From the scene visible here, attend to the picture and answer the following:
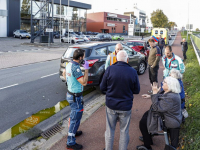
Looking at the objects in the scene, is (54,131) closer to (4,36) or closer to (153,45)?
(153,45)

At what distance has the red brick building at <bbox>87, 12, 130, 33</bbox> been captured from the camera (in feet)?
244

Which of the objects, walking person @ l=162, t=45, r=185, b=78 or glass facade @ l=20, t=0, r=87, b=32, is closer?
walking person @ l=162, t=45, r=185, b=78

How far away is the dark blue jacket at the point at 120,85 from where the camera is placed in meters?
3.23

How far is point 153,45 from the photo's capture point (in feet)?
22.6

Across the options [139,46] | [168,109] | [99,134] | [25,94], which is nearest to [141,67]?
[139,46]

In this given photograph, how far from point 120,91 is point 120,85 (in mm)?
97

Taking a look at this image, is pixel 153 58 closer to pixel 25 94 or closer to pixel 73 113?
pixel 73 113

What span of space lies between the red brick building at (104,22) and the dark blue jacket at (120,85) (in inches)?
2866

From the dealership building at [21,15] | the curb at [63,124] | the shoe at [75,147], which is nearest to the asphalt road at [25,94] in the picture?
the curb at [63,124]

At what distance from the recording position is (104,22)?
74.0 m

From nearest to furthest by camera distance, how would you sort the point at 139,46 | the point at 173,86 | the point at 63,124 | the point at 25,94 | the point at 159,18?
1. the point at 173,86
2. the point at 63,124
3. the point at 25,94
4. the point at 139,46
5. the point at 159,18

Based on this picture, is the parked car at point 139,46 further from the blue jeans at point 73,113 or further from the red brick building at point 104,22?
the red brick building at point 104,22

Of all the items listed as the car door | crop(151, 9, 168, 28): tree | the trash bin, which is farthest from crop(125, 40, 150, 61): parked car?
crop(151, 9, 168, 28): tree

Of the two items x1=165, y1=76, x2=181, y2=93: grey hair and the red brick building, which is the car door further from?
the red brick building
